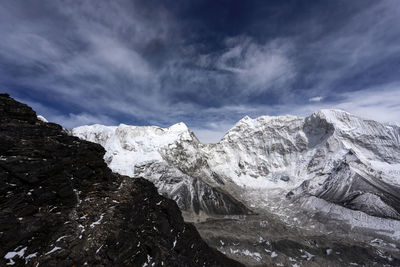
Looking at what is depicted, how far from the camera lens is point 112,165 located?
641ft

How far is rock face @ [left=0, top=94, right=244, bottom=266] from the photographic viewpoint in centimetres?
1189

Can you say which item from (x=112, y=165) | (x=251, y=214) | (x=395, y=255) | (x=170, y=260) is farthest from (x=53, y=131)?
(x=112, y=165)

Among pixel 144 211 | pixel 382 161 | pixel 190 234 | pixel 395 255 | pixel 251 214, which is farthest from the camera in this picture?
pixel 382 161

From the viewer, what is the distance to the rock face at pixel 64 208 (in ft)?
39.0

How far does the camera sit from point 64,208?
14.8 m

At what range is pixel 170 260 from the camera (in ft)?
61.9

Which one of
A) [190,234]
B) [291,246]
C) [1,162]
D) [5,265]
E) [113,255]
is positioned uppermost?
[1,162]

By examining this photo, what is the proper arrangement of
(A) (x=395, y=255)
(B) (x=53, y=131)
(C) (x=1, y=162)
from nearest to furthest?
(C) (x=1, y=162), (B) (x=53, y=131), (A) (x=395, y=255)

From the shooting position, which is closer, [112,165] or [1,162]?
[1,162]

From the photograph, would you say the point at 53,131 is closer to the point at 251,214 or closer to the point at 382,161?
the point at 251,214

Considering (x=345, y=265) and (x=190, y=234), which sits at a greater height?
(x=190, y=234)

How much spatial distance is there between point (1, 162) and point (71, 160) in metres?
5.07

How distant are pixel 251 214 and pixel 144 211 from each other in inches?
6101

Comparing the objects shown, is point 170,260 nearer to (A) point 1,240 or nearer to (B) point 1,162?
(A) point 1,240
